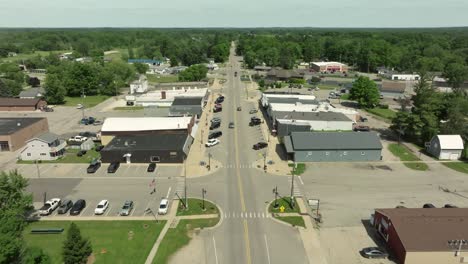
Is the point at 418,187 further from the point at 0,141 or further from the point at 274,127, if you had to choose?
the point at 0,141

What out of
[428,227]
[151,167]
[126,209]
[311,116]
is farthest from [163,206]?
[311,116]

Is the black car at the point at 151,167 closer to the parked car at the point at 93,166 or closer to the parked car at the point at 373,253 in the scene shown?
the parked car at the point at 93,166

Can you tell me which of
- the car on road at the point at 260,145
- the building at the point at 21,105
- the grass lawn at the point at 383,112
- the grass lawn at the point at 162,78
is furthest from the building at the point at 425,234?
the grass lawn at the point at 162,78

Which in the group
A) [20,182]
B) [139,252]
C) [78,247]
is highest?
[20,182]

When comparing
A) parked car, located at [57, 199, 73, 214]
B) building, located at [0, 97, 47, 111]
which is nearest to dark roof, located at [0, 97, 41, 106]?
building, located at [0, 97, 47, 111]

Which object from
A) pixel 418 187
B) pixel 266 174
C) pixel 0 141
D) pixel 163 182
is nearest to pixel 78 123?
pixel 0 141

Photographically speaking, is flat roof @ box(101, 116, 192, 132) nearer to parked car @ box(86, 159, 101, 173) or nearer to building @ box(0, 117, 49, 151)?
parked car @ box(86, 159, 101, 173)

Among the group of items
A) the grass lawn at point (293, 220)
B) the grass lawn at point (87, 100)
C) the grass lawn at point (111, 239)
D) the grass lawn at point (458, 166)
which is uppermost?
the grass lawn at point (87, 100)
